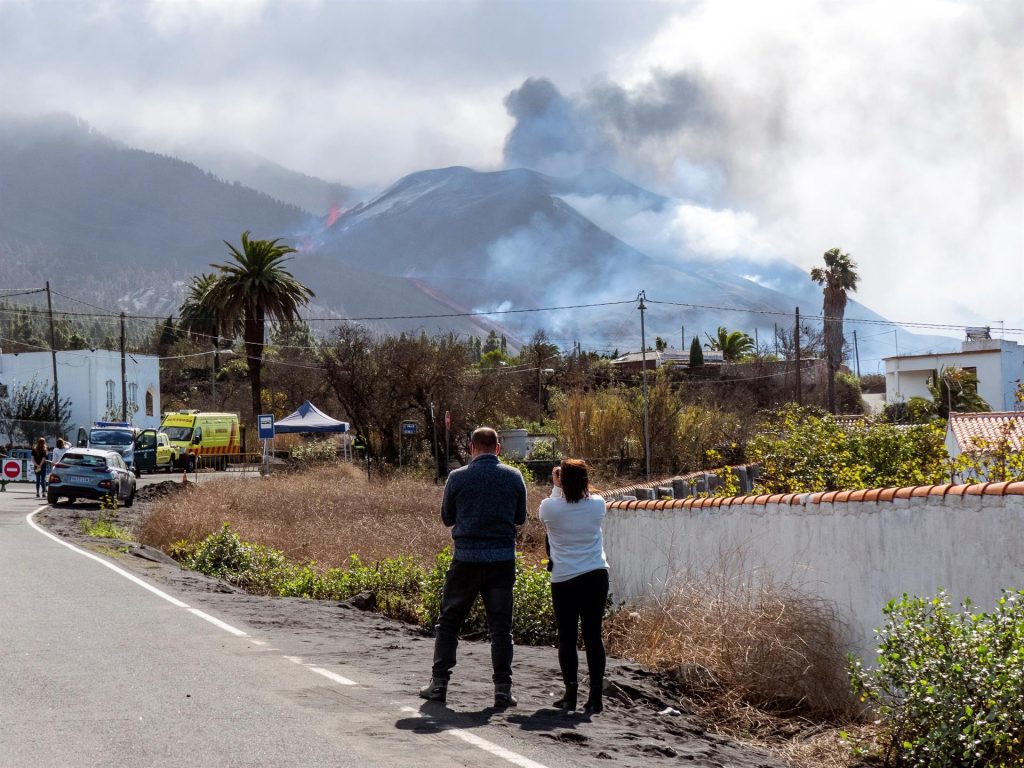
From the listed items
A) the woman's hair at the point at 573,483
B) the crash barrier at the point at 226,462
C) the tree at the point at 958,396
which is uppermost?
the tree at the point at 958,396

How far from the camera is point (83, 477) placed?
31.7 m

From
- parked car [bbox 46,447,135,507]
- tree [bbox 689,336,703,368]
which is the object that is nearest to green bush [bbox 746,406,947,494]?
parked car [bbox 46,447,135,507]

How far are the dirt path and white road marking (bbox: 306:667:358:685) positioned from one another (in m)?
0.19

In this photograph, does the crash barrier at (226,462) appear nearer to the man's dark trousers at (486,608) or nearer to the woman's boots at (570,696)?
the man's dark trousers at (486,608)

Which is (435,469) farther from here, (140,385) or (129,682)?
(140,385)

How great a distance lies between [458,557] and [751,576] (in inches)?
137

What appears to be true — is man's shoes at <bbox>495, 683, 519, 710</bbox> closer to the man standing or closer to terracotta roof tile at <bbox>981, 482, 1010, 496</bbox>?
the man standing

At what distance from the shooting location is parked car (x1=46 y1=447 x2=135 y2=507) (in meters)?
31.4

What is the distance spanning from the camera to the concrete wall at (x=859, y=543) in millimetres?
8508

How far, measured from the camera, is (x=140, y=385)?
74188 mm

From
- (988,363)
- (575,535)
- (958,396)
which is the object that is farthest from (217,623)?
(988,363)

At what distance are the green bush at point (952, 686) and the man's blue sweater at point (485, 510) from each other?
249 centimetres

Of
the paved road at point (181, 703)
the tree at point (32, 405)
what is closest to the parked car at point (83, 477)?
the paved road at point (181, 703)

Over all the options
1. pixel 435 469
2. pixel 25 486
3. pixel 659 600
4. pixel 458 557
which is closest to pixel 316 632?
pixel 659 600
